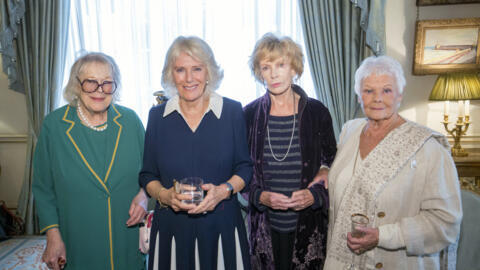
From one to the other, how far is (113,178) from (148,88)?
2.21 metres

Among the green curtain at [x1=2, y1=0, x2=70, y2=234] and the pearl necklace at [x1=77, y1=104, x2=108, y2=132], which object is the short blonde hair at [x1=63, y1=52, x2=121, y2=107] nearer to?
the pearl necklace at [x1=77, y1=104, x2=108, y2=132]

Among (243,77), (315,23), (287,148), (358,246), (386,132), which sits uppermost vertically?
(315,23)

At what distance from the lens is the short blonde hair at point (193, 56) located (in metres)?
1.42

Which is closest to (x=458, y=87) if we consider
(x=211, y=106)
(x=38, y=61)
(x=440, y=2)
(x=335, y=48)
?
(x=440, y=2)

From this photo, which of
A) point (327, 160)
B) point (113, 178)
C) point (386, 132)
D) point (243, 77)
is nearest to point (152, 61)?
point (243, 77)

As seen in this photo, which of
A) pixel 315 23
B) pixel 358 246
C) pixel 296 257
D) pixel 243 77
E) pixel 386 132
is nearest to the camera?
pixel 358 246

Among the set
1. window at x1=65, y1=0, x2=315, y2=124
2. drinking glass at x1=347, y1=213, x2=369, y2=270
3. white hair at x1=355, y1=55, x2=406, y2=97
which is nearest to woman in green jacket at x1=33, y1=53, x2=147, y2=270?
drinking glass at x1=347, y1=213, x2=369, y2=270

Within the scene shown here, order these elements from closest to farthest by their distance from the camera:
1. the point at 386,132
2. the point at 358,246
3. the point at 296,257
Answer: the point at 358,246
the point at 386,132
the point at 296,257

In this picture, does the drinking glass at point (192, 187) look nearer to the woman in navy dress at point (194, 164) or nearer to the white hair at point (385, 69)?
the woman in navy dress at point (194, 164)

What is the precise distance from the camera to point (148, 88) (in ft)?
11.3

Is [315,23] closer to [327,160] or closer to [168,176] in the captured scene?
[327,160]

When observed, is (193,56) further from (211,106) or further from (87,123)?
(87,123)

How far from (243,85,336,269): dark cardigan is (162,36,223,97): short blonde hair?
1.09 feet

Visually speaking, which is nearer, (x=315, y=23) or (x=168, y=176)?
(x=168, y=176)
